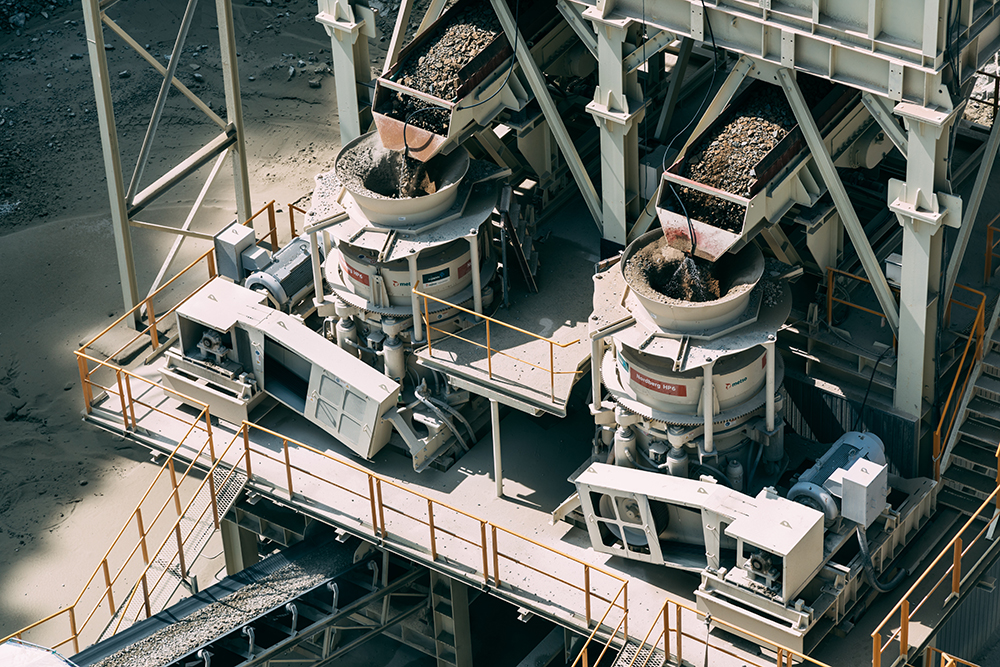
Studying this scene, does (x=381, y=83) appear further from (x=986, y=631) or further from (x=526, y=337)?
(x=986, y=631)

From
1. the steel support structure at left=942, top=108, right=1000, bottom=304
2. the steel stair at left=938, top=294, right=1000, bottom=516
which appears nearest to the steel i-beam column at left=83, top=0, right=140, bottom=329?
the steel support structure at left=942, top=108, right=1000, bottom=304

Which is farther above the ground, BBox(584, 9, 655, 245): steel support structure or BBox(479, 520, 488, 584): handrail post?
BBox(584, 9, 655, 245): steel support structure

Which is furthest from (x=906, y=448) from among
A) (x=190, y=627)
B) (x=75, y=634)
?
(x=75, y=634)

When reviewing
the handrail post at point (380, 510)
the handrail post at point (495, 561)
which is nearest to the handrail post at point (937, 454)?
the handrail post at point (495, 561)

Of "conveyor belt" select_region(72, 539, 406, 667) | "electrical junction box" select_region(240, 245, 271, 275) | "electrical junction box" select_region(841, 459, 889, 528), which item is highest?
"electrical junction box" select_region(240, 245, 271, 275)

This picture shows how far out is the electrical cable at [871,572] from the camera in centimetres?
2103

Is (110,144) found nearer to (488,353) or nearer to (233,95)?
(233,95)

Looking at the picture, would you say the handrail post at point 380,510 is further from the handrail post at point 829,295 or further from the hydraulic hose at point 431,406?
the handrail post at point 829,295

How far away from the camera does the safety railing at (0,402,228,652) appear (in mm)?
23094

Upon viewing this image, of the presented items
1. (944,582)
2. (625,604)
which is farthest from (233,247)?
(944,582)

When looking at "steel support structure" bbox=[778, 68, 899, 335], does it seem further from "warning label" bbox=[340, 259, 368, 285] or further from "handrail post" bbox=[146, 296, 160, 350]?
"handrail post" bbox=[146, 296, 160, 350]

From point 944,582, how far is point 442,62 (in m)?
9.34

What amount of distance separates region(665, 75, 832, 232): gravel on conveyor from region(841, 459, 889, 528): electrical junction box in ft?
10.6

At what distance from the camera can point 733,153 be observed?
21000mm
